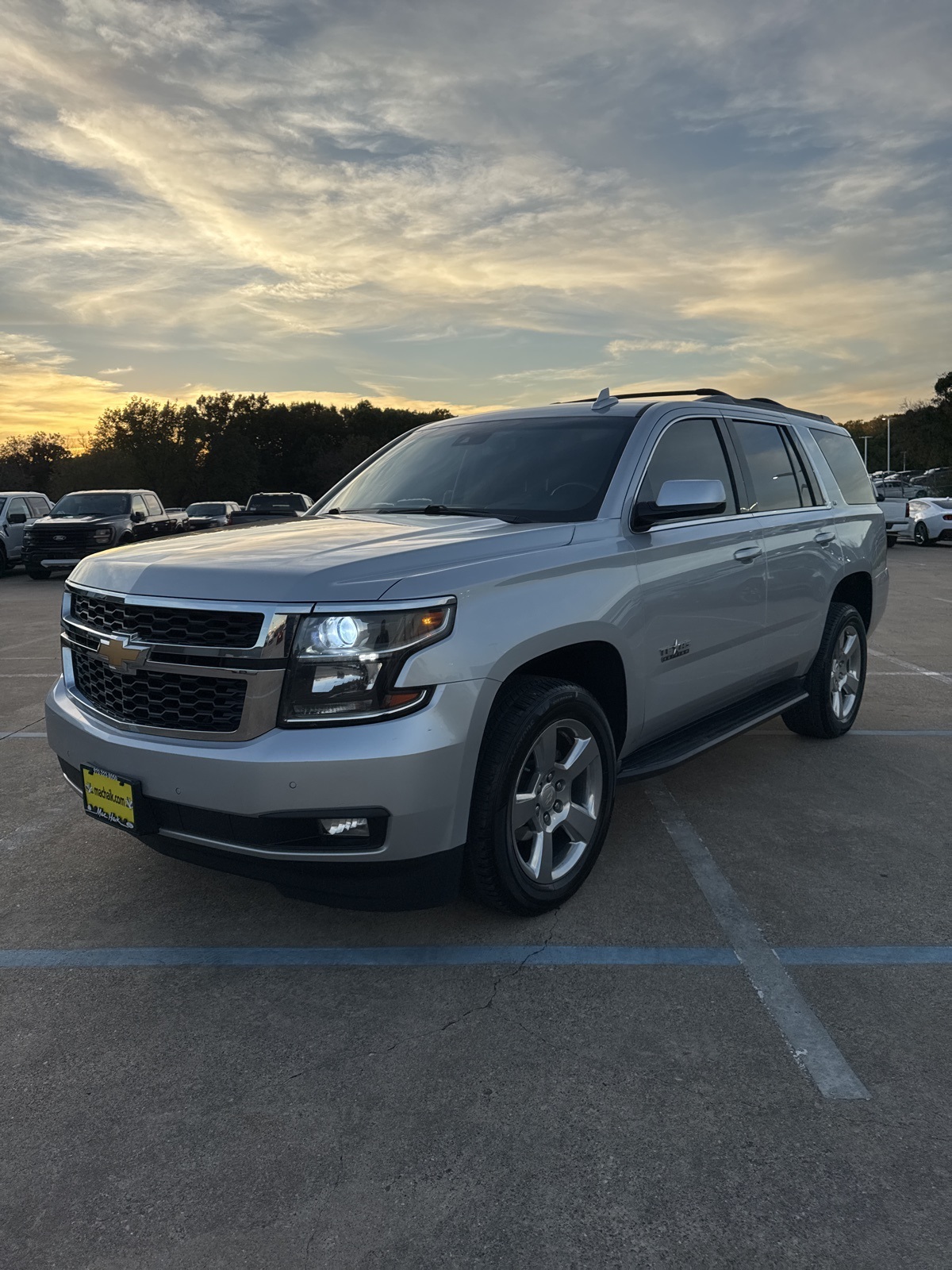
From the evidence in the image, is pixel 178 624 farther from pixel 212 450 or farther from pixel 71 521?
pixel 212 450

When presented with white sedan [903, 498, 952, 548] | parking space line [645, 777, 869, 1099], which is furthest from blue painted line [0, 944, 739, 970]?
white sedan [903, 498, 952, 548]

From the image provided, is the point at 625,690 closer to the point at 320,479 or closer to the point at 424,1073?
the point at 424,1073

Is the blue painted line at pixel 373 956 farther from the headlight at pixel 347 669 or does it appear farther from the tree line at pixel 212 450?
the tree line at pixel 212 450

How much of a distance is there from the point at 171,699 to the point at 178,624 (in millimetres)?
243

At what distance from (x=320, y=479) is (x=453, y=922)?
8952 centimetres

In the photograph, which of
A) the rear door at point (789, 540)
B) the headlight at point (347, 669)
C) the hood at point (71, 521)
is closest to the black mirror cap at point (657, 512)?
the rear door at point (789, 540)

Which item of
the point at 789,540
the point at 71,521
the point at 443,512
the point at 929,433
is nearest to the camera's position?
the point at 443,512

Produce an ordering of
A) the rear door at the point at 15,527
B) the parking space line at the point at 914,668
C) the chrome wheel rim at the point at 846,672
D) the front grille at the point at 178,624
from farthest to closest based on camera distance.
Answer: the rear door at the point at 15,527, the parking space line at the point at 914,668, the chrome wheel rim at the point at 846,672, the front grille at the point at 178,624

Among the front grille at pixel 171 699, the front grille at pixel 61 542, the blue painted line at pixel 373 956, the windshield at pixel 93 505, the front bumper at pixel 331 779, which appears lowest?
the front grille at pixel 61 542

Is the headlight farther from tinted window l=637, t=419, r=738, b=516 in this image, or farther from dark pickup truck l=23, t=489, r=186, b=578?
dark pickup truck l=23, t=489, r=186, b=578

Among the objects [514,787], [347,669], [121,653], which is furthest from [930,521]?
[121,653]

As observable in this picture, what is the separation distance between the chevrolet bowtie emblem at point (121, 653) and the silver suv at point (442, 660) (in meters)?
0.01

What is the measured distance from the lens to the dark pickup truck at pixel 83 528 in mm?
20203

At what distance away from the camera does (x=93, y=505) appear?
21.8 meters
